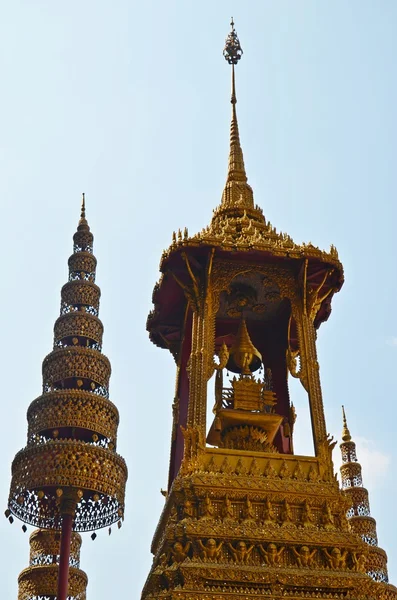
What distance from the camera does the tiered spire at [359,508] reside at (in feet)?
91.1

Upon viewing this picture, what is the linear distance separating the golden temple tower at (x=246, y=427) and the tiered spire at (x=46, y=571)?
813 centimetres

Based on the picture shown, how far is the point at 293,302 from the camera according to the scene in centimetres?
1817

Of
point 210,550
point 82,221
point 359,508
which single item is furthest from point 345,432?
point 210,550

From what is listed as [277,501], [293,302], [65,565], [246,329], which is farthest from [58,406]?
[277,501]

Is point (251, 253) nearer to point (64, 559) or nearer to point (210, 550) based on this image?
point (210, 550)

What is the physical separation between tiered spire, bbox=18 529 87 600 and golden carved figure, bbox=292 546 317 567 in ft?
40.6

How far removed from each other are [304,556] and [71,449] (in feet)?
30.3

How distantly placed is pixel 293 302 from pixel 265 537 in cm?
516

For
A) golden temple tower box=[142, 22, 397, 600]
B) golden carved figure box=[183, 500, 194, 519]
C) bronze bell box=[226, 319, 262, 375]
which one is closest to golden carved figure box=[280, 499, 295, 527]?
golden temple tower box=[142, 22, 397, 600]

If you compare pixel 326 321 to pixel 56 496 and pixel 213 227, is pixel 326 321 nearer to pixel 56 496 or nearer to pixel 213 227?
pixel 213 227

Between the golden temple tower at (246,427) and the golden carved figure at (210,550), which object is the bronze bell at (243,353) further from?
the golden carved figure at (210,550)

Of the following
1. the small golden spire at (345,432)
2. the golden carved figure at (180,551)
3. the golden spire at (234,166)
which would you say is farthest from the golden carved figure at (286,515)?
the small golden spire at (345,432)

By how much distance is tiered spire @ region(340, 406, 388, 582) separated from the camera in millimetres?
27766

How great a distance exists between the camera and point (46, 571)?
2559cm
